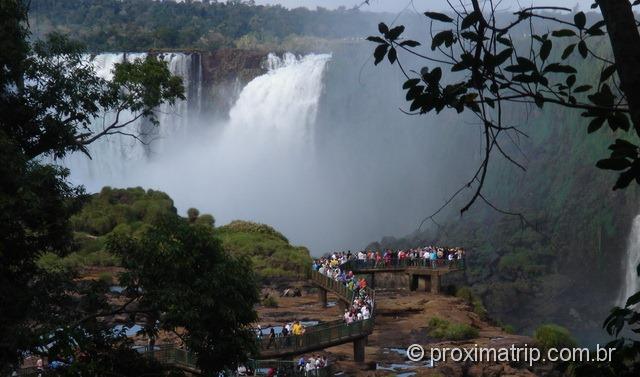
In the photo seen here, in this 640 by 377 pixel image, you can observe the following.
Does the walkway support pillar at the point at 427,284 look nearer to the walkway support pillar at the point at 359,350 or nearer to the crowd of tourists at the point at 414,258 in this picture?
the crowd of tourists at the point at 414,258

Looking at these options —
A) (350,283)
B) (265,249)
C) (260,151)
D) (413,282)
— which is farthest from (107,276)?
(260,151)

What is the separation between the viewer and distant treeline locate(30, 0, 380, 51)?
87.4 m

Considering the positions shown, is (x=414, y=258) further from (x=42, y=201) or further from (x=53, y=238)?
(x=42, y=201)

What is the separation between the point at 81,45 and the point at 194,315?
12.7ft

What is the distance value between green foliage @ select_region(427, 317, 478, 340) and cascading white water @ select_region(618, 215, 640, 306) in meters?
14.9

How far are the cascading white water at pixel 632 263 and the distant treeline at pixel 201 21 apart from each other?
49.2 meters

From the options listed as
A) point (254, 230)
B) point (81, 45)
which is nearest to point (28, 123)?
point (81, 45)

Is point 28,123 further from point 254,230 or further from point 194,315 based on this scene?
point 254,230

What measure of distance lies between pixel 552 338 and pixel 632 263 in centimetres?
1814

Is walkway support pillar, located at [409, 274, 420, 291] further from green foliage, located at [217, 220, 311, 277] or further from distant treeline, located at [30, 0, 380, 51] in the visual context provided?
distant treeline, located at [30, 0, 380, 51]

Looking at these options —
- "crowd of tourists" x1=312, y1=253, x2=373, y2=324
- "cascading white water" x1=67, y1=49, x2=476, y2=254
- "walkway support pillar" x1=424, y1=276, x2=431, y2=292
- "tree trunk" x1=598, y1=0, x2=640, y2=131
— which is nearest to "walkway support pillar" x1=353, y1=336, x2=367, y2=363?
"crowd of tourists" x1=312, y1=253, x2=373, y2=324

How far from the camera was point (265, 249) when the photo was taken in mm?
38344

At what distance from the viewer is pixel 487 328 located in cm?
2680

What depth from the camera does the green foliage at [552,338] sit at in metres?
22.7
